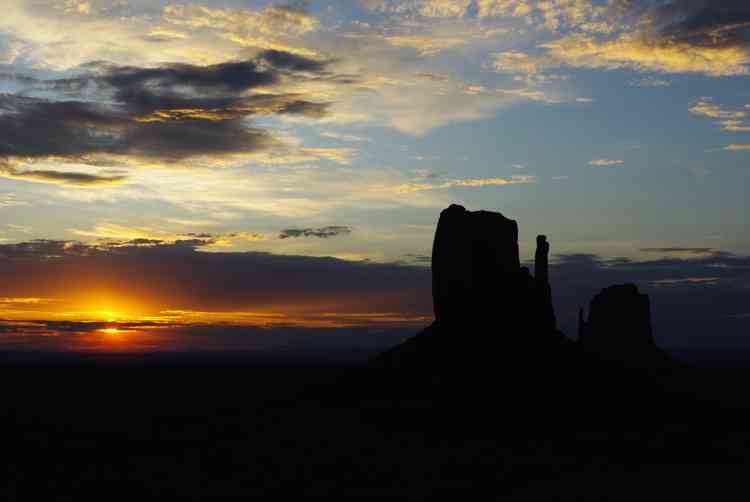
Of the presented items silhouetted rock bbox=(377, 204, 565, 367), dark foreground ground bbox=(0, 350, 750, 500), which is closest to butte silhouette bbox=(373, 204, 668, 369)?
silhouetted rock bbox=(377, 204, 565, 367)

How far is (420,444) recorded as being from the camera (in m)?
67.3

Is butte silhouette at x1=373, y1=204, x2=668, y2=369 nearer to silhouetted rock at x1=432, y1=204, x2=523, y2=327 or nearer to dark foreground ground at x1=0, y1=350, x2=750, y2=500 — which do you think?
silhouetted rock at x1=432, y1=204, x2=523, y2=327

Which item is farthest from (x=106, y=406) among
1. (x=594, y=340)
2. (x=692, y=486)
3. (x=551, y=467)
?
(x=692, y=486)

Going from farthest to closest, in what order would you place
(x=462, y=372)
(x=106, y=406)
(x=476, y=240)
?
(x=106, y=406) < (x=476, y=240) < (x=462, y=372)

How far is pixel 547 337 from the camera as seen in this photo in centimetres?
7881

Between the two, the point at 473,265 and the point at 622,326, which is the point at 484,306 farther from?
the point at 622,326

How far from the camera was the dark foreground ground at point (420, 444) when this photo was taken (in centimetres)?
5053

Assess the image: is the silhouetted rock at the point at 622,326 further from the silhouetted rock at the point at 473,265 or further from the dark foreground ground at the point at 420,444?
the silhouetted rock at the point at 473,265

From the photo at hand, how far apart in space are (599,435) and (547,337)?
11780 millimetres

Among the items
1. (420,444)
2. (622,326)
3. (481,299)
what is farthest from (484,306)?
(622,326)

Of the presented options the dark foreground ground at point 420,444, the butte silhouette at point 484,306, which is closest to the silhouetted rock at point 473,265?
the butte silhouette at point 484,306

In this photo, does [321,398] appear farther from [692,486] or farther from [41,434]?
[692,486]

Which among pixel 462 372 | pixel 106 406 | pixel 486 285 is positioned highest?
pixel 486 285

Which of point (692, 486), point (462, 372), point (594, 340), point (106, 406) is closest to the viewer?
point (692, 486)
